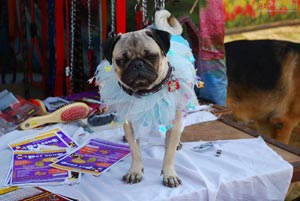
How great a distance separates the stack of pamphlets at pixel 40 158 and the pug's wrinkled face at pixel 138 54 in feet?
1.48

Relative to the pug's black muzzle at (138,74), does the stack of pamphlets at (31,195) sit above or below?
below

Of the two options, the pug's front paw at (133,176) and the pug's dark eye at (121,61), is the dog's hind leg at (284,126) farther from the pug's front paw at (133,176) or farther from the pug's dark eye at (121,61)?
the pug's dark eye at (121,61)

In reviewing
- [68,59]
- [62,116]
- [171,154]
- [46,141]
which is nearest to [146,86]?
[171,154]

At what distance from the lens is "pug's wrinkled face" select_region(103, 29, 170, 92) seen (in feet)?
4.54

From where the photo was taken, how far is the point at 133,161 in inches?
61.9

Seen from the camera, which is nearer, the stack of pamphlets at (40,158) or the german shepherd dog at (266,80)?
the stack of pamphlets at (40,158)

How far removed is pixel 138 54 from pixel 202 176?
0.51 metres

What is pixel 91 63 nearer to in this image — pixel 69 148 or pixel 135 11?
pixel 135 11

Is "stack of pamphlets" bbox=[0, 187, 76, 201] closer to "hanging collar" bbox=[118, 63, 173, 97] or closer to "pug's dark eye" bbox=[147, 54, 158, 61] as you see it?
"hanging collar" bbox=[118, 63, 173, 97]

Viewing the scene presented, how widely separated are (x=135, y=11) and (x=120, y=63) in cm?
113

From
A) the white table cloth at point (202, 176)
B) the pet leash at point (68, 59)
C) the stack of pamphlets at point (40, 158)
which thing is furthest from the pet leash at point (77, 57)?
the white table cloth at point (202, 176)

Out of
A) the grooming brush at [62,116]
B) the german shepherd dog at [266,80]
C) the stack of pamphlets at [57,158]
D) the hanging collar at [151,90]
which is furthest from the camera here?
the german shepherd dog at [266,80]

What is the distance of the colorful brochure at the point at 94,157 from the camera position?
1.65 m

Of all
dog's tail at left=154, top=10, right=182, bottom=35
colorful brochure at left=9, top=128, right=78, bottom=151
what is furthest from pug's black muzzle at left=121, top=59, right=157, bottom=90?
colorful brochure at left=9, top=128, right=78, bottom=151
